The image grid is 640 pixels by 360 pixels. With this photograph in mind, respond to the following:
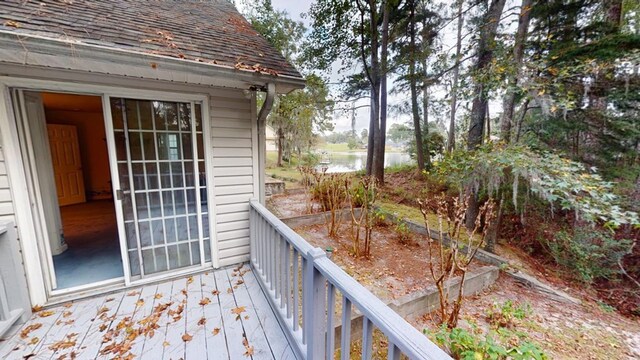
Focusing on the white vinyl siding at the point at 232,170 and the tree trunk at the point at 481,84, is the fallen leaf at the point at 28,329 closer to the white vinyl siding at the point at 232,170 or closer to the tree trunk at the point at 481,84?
the white vinyl siding at the point at 232,170

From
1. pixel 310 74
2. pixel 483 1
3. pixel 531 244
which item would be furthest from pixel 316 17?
pixel 531 244

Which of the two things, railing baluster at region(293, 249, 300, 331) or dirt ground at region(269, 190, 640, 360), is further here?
dirt ground at region(269, 190, 640, 360)

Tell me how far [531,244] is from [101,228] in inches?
318

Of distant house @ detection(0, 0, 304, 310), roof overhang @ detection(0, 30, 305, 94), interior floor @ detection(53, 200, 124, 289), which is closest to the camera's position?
roof overhang @ detection(0, 30, 305, 94)

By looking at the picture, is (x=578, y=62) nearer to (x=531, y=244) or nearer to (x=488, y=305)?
(x=531, y=244)

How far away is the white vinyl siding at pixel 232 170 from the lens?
288 cm

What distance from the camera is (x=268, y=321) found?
2184 millimetres

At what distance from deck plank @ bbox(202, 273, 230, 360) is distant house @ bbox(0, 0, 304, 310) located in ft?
1.54

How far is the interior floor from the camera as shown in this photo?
2.69 meters

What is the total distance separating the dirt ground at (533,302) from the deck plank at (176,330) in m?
1.97

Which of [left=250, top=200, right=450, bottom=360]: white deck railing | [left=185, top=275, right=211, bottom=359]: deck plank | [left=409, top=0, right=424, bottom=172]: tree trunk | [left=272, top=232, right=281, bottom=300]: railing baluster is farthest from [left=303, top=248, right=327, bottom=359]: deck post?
[left=409, top=0, right=424, bottom=172]: tree trunk

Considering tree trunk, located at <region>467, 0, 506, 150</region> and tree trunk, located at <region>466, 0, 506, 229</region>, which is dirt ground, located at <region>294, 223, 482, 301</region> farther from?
tree trunk, located at <region>467, 0, 506, 150</region>

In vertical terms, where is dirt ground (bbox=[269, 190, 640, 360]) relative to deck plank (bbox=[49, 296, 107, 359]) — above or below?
below

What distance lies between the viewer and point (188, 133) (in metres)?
2.78
